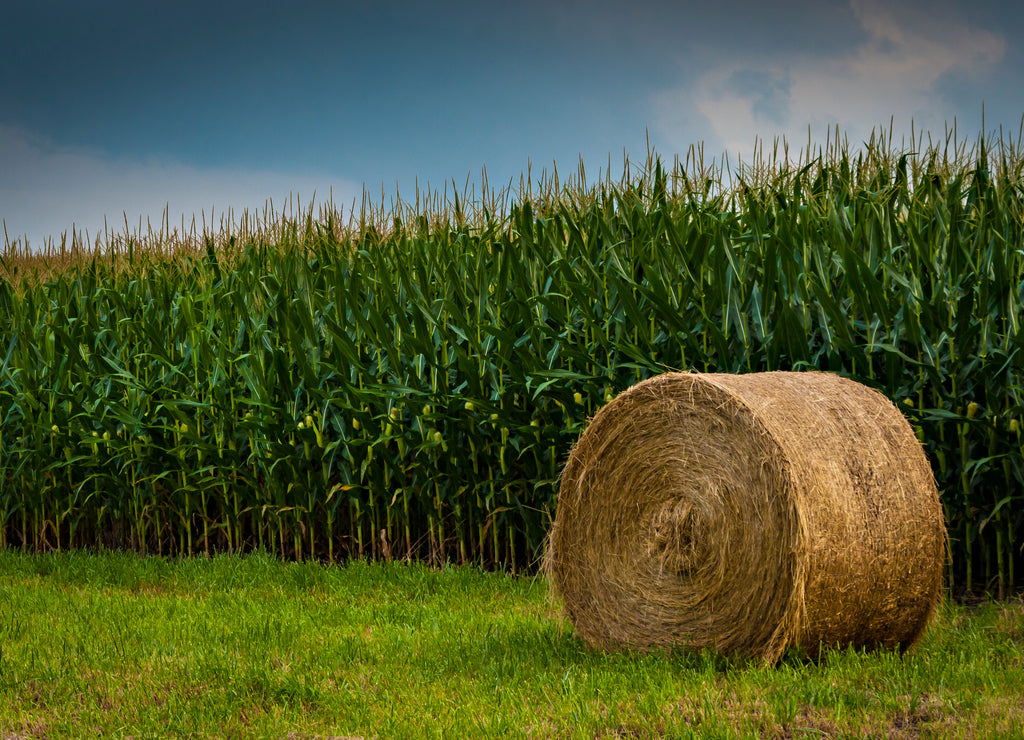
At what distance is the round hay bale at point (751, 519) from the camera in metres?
4.47

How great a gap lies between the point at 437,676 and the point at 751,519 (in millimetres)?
1689

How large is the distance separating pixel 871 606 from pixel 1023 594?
204 cm

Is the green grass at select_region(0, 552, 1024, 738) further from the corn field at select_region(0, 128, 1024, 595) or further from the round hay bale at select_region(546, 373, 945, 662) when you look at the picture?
the corn field at select_region(0, 128, 1024, 595)

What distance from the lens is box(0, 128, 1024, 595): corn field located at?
20.3ft

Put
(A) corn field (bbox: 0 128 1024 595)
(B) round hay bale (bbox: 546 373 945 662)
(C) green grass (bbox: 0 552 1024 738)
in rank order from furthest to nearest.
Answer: (A) corn field (bbox: 0 128 1024 595)
(B) round hay bale (bbox: 546 373 945 662)
(C) green grass (bbox: 0 552 1024 738)

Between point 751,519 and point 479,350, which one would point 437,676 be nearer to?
point 751,519

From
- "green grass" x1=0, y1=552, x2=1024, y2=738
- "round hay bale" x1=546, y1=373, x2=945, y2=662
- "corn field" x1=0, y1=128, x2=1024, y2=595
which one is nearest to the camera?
"green grass" x1=0, y1=552, x2=1024, y2=738

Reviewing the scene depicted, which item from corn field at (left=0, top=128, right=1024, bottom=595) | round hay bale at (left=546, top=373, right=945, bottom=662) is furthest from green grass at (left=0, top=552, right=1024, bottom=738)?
corn field at (left=0, top=128, right=1024, bottom=595)

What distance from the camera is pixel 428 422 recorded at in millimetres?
7730

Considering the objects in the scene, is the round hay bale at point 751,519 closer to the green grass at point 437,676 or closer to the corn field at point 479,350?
the green grass at point 437,676

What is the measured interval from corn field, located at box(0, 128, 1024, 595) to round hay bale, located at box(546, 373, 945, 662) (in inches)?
51.6

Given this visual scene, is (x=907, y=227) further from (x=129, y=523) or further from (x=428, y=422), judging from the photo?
(x=129, y=523)

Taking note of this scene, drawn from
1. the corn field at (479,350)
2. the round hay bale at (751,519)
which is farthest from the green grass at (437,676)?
the corn field at (479,350)

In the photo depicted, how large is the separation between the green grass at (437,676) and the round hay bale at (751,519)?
194 millimetres
